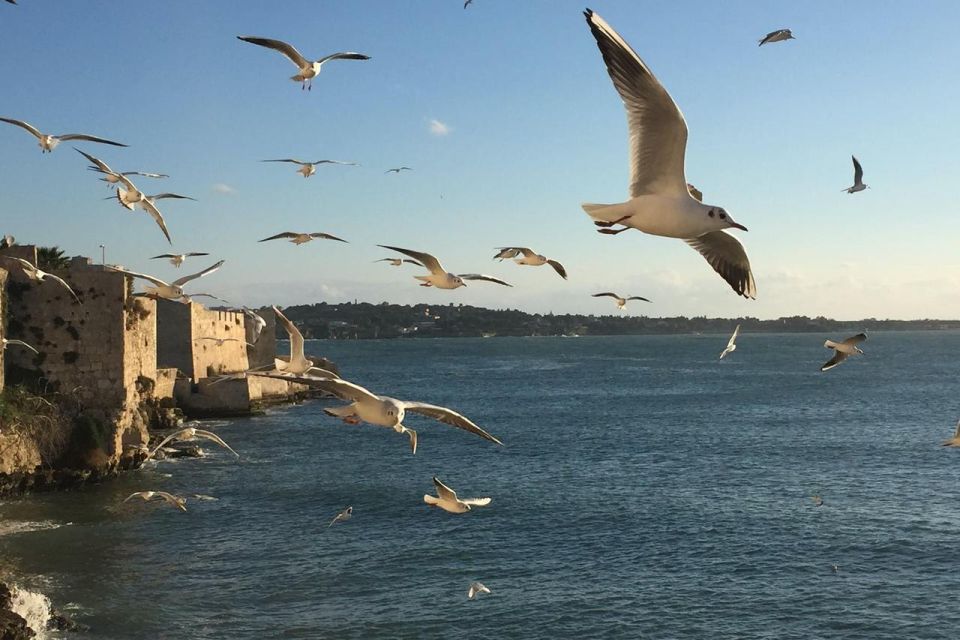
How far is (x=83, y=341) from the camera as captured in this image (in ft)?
101

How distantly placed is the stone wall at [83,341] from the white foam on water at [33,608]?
11523 mm

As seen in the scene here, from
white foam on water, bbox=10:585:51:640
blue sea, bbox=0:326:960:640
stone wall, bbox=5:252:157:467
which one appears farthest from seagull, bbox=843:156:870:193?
stone wall, bbox=5:252:157:467

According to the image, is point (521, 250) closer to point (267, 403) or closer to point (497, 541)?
point (497, 541)

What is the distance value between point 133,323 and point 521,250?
76.8ft

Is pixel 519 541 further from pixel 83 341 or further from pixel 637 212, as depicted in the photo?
pixel 637 212

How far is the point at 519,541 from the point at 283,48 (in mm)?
17412

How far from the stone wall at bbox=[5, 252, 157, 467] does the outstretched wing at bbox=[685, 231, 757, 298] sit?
25.8 m

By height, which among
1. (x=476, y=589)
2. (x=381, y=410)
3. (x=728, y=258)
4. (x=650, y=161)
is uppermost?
(x=650, y=161)

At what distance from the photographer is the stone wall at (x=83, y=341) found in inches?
1188

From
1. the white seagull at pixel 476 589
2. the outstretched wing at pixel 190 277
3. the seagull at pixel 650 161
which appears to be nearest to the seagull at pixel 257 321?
the outstretched wing at pixel 190 277

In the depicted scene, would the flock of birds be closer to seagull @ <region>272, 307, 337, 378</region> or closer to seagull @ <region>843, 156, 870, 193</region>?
seagull @ <region>272, 307, 337, 378</region>

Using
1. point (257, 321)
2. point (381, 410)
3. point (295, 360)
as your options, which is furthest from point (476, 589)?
point (381, 410)

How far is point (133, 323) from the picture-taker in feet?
106

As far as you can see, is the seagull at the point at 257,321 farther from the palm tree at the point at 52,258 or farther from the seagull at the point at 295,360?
the palm tree at the point at 52,258
